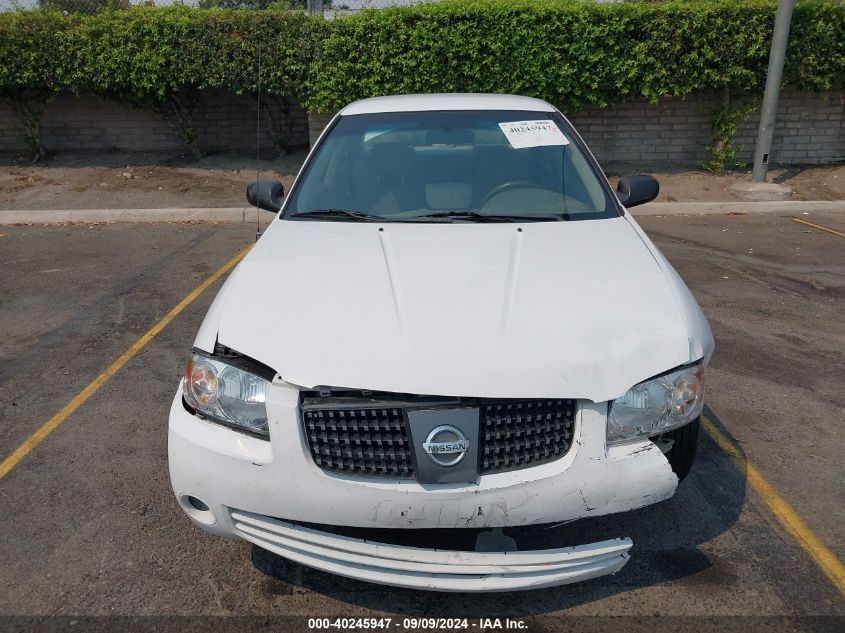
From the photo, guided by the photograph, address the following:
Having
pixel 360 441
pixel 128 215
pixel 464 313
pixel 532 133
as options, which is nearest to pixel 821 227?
pixel 532 133

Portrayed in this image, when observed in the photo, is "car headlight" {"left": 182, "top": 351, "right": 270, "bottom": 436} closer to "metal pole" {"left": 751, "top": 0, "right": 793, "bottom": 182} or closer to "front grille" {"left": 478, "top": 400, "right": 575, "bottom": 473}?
"front grille" {"left": 478, "top": 400, "right": 575, "bottom": 473}

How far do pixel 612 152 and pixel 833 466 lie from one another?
8822 millimetres

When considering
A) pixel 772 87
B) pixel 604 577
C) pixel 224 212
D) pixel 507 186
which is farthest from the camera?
pixel 772 87

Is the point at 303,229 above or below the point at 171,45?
below

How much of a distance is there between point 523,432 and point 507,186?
5.80 ft

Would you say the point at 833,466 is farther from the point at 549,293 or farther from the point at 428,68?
the point at 428,68

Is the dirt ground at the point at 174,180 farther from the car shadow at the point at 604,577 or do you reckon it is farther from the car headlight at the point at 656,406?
the car headlight at the point at 656,406

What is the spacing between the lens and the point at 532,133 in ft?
12.9

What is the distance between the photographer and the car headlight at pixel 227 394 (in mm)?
2354

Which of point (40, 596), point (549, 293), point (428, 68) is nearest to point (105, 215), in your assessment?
point (428, 68)

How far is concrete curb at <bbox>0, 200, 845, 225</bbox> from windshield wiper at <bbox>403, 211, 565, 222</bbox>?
6.36 metres

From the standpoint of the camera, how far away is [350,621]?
2.48 m

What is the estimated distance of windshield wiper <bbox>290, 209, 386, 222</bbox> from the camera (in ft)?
11.3

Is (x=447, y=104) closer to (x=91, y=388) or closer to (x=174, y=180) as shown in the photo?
(x=91, y=388)
